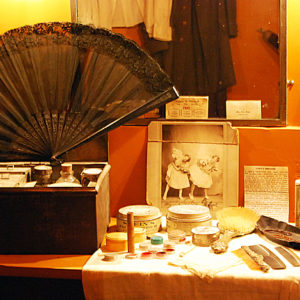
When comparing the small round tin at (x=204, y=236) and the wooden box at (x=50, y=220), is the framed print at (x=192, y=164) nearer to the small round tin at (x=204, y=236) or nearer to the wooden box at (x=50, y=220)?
the small round tin at (x=204, y=236)

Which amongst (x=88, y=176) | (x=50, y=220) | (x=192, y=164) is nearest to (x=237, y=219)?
(x=192, y=164)

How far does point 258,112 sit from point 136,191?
0.62 m

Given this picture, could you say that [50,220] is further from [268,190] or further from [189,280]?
[268,190]

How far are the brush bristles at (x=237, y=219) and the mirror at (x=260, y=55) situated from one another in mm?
387

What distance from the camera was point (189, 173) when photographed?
1728mm

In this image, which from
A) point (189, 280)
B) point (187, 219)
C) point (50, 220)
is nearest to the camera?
point (189, 280)

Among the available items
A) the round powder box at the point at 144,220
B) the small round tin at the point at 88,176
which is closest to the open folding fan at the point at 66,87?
the small round tin at the point at 88,176

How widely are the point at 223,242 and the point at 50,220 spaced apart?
1.96 feet

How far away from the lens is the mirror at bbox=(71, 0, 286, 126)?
5.29ft

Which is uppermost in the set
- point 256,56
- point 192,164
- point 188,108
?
point 256,56

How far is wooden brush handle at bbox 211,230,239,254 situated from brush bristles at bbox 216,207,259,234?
0.14 ft

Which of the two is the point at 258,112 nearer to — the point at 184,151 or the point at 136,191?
the point at 184,151

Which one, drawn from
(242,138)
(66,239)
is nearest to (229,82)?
(242,138)

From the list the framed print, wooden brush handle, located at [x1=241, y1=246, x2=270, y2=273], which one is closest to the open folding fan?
the framed print
